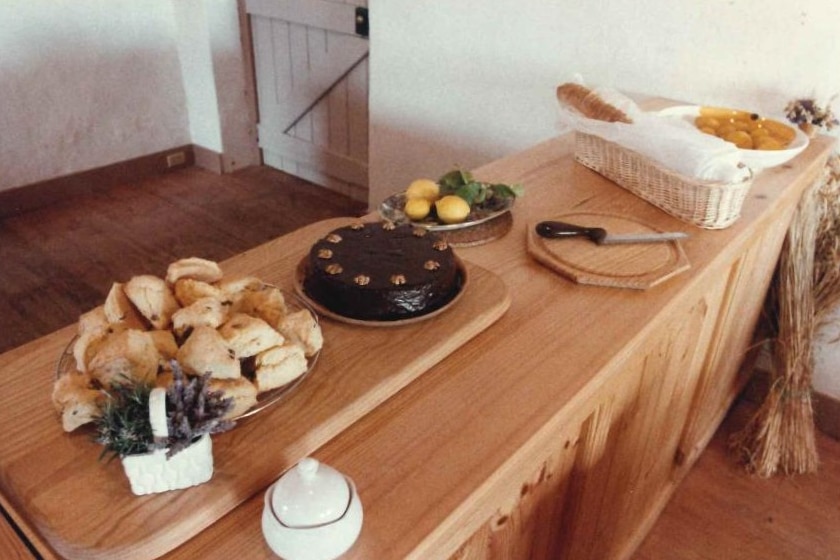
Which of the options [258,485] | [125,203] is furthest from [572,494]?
[125,203]

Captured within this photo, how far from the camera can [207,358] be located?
2.02 feet

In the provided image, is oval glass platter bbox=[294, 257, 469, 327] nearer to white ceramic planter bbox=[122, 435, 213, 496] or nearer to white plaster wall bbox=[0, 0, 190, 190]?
white ceramic planter bbox=[122, 435, 213, 496]

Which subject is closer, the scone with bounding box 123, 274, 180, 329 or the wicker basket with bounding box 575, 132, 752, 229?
the scone with bounding box 123, 274, 180, 329

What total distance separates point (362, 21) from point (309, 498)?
2.49m

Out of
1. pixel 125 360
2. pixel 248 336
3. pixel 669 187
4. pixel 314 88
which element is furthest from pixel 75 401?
pixel 314 88

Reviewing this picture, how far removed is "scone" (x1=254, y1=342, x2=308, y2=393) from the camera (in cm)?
66

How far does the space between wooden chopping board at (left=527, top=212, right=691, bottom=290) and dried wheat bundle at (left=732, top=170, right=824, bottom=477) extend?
702 mm

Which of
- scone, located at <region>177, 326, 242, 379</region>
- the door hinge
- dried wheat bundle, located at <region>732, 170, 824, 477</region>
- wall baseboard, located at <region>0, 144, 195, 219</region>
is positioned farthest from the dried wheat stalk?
wall baseboard, located at <region>0, 144, 195, 219</region>

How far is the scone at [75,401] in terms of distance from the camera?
1.94 ft

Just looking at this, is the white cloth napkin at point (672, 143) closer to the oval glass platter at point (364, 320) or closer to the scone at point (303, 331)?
the oval glass platter at point (364, 320)

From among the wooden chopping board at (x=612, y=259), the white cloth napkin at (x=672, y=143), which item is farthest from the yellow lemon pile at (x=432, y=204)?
the white cloth napkin at (x=672, y=143)

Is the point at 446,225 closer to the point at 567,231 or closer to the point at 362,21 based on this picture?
the point at 567,231

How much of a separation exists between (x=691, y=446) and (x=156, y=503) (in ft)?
4.41

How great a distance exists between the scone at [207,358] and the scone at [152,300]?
0.07m
